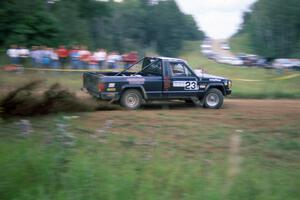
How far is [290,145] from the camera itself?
985 centimetres

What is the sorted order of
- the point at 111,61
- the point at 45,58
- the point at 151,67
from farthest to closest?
1. the point at 111,61
2. the point at 45,58
3. the point at 151,67

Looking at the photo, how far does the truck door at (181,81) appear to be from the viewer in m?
14.8

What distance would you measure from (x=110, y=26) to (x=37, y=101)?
3961cm

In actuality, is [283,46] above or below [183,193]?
above

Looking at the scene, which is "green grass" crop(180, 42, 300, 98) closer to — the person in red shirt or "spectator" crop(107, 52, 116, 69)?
"spectator" crop(107, 52, 116, 69)

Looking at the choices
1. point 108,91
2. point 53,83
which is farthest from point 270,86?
point 53,83

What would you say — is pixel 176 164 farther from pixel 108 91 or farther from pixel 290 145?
pixel 108 91

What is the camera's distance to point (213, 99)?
51.1 feet

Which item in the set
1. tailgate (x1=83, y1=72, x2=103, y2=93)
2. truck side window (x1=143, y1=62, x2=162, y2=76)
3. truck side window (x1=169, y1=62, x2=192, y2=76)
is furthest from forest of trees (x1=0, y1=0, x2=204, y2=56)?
truck side window (x1=169, y1=62, x2=192, y2=76)

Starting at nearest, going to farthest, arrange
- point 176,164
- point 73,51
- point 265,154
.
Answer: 1. point 176,164
2. point 265,154
3. point 73,51

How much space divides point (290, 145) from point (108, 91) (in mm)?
5898

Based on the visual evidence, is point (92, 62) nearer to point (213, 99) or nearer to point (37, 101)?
point (213, 99)

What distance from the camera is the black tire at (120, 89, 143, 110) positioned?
1441cm

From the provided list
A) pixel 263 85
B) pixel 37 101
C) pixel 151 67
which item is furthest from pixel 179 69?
pixel 263 85
